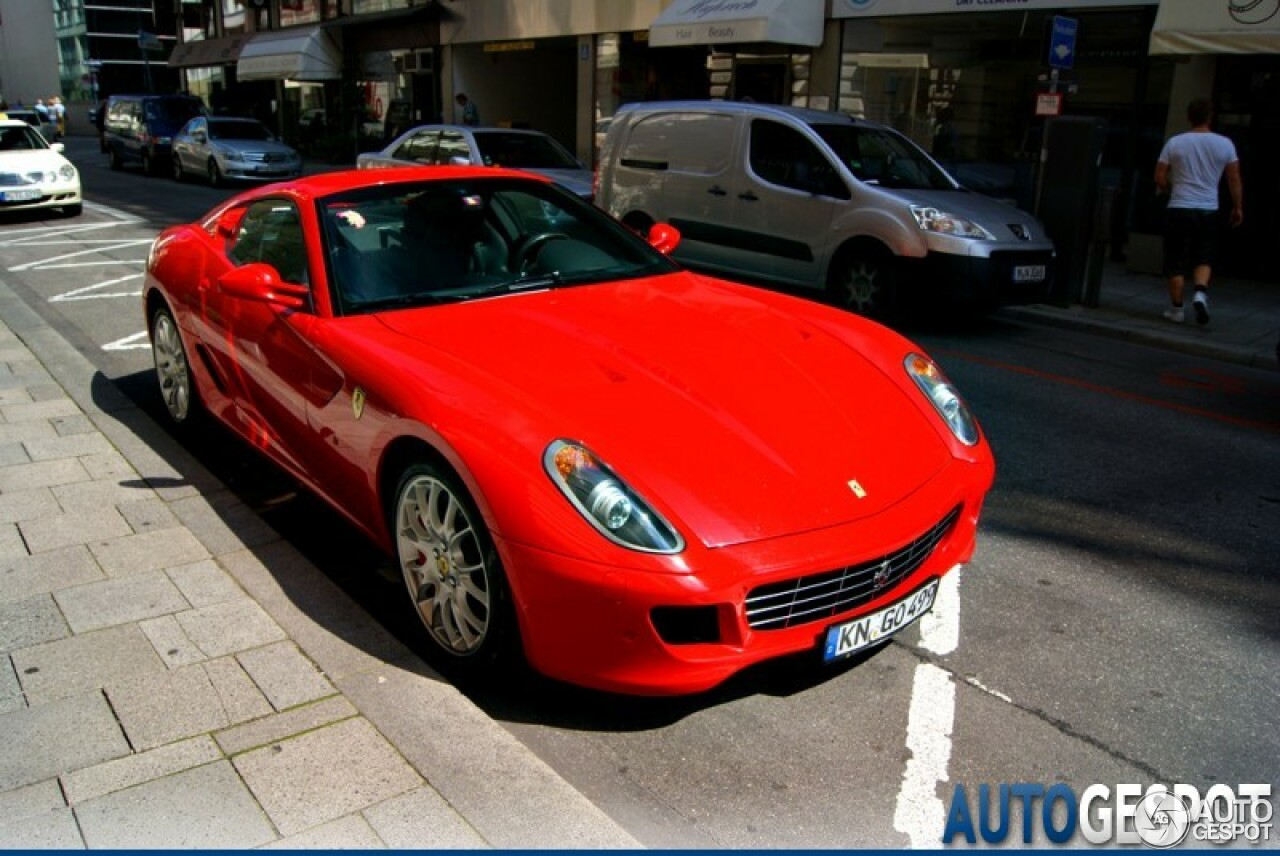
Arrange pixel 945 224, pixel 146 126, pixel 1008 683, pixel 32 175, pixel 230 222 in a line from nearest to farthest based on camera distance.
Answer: pixel 1008 683 < pixel 230 222 < pixel 945 224 < pixel 32 175 < pixel 146 126

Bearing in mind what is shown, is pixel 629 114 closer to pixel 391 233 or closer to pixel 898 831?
pixel 391 233

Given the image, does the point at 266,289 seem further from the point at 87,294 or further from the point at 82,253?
the point at 82,253

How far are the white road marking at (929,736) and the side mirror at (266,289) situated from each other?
2546 mm

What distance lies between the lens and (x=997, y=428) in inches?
248

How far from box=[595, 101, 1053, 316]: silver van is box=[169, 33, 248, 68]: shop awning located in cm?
3109

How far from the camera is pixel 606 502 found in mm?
2914

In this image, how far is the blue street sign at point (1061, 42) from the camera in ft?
34.6

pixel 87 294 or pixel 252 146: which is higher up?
pixel 252 146

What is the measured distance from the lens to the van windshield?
9500mm

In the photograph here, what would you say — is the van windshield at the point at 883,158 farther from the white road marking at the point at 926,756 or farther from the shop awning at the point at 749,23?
the shop awning at the point at 749,23

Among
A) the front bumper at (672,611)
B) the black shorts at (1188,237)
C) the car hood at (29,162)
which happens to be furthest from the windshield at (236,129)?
the front bumper at (672,611)

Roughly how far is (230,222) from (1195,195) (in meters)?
8.07

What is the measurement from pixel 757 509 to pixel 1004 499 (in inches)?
99.0

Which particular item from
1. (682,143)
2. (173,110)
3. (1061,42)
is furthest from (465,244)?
(173,110)
